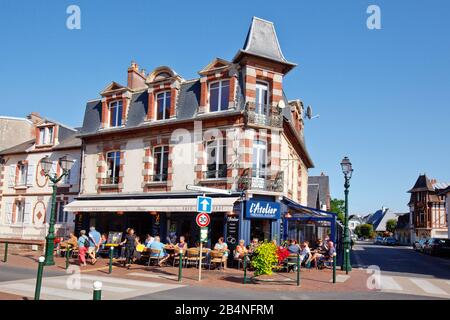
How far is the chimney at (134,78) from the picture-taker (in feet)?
72.7

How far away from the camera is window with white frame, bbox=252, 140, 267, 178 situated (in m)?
17.3

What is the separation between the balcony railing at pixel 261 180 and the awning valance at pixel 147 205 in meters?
0.76

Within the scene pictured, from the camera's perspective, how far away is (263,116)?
57.4 feet

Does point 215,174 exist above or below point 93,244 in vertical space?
above

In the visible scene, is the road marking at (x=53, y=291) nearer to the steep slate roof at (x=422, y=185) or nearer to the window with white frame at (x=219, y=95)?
the window with white frame at (x=219, y=95)

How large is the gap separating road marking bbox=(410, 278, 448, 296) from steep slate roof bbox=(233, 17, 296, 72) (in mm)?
9919

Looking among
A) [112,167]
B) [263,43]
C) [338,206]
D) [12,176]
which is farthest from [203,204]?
[338,206]

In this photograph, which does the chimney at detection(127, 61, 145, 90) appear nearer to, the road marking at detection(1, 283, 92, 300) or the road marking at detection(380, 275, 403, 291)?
the road marking at detection(1, 283, 92, 300)

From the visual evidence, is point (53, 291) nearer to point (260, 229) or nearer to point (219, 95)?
point (260, 229)

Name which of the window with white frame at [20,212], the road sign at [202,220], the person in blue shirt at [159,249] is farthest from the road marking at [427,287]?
the window with white frame at [20,212]

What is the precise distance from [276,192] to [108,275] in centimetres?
753

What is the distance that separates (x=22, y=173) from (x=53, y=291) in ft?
62.6

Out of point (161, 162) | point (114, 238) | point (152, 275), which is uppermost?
point (161, 162)
